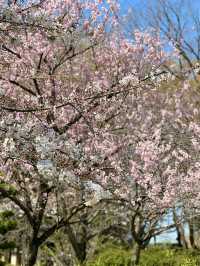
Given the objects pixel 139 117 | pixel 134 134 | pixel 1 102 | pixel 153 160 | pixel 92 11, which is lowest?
pixel 1 102

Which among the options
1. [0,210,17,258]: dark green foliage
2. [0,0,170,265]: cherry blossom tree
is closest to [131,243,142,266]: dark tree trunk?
[0,0,170,265]: cherry blossom tree

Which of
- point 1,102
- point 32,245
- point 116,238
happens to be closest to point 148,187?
point 32,245

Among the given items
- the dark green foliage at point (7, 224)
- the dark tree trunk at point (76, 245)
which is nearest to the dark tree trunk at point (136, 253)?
the dark tree trunk at point (76, 245)

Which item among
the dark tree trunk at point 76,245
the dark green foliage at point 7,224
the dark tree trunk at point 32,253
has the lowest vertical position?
the dark tree trunk at point 32,253

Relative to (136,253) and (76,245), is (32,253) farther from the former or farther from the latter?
(76,245)

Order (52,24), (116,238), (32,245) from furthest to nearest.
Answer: (116,238) < (32,245) < (52,24)

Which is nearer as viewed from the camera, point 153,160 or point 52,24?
point 52,24

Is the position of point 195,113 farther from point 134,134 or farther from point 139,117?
point 134,134

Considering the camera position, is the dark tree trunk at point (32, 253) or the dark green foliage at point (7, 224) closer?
the dark tree trunk at point (32, 253)

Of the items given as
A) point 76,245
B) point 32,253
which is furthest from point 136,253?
point 32,253

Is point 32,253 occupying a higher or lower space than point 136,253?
lower

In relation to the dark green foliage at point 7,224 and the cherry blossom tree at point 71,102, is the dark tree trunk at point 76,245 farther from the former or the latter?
the dark green foliage at point 7,224

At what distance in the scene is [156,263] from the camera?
12594 millimetres

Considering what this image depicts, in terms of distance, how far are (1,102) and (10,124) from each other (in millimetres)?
621
